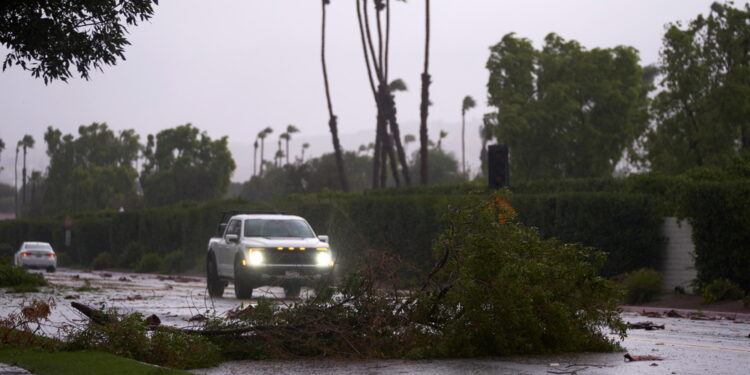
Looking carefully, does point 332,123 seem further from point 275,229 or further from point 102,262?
point 275,229

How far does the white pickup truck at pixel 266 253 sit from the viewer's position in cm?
2320

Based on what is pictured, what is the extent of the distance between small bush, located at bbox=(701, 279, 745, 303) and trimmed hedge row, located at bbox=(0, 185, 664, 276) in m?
4.05

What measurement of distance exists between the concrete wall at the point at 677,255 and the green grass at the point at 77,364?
1851cm

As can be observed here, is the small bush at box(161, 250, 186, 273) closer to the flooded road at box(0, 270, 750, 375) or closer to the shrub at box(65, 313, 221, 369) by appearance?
the flooded road at box(0, 270, 750, 375)

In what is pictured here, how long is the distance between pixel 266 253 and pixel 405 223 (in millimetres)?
12340

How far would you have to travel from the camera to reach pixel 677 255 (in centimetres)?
2722

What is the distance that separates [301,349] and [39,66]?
6.62 m

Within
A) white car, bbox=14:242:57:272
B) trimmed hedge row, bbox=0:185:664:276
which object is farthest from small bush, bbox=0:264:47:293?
white car, bbox=14:242:57:272

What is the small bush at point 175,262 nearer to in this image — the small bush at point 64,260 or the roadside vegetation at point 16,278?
the small bush at point 64,260

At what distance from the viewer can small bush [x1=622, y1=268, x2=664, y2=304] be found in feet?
82.9

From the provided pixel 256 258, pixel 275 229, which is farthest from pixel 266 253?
pixel 275 229

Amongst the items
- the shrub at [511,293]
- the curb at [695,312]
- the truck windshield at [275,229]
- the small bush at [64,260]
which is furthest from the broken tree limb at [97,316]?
the small bush at [64,260]

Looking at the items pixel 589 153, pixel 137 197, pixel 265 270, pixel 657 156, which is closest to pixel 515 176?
pixel 589 153

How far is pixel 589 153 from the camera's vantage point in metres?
70.2
